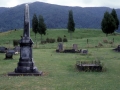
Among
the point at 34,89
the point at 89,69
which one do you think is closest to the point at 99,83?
the point at 34,89

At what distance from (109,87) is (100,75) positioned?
15.0 feet

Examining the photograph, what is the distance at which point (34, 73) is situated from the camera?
21.3m

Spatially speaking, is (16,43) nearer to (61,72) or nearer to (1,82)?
(61,72)

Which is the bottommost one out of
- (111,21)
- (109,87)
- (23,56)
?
(109,87)

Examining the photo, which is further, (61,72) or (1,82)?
(61,72)

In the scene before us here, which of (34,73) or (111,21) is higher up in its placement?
(111,21)

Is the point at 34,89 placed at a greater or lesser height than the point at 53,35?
lesser

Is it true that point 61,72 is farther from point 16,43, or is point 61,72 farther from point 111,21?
point 111,21

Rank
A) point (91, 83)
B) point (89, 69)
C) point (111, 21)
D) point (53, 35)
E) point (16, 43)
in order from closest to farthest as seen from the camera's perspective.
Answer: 1. point (91, 83)
2. point (89, 69)
3. point (16, 43)
4. point (111, 21)
5. point (53, 35)

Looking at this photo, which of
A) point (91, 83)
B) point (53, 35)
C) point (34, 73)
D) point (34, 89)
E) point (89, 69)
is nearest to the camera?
point (34, 89)

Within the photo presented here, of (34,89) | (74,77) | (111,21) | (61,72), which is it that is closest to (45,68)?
(61,72)

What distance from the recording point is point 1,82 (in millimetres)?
17625

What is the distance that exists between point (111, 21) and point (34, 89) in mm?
58128

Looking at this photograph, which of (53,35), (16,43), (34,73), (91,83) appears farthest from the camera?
(53,35)
